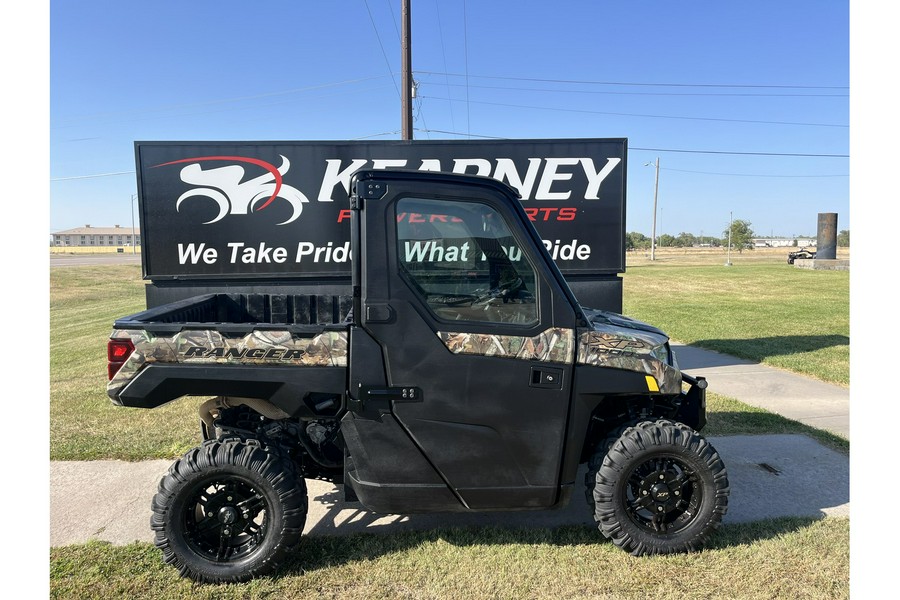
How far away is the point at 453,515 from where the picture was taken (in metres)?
4.02

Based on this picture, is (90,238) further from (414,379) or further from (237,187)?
(414,379)

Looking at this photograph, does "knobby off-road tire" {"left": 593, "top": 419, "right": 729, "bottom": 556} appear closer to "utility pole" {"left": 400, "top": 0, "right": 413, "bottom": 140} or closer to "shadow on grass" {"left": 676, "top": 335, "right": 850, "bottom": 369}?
"shadow on grass" {"left": 676, "top": 335, "right": 850, "bottom": 369}

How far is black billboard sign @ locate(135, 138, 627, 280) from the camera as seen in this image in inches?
303

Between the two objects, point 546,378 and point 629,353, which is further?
point 629,353

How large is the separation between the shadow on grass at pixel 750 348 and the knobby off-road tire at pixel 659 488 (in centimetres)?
599

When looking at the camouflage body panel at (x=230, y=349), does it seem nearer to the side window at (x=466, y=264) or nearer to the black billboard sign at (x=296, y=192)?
the side window at (x=466, y=264)

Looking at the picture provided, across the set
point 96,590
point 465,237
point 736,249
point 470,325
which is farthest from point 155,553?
point 736,249

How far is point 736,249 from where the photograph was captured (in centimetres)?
8262

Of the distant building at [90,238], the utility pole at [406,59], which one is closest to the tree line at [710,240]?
the utility pole at [406,59]

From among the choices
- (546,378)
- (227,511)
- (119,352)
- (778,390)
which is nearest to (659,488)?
(546,378)

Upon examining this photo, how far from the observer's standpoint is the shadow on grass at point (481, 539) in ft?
11.4

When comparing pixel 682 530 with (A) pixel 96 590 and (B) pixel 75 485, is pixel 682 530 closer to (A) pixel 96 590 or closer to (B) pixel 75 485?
(A) pixel 96 590

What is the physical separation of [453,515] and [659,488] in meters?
1.39
